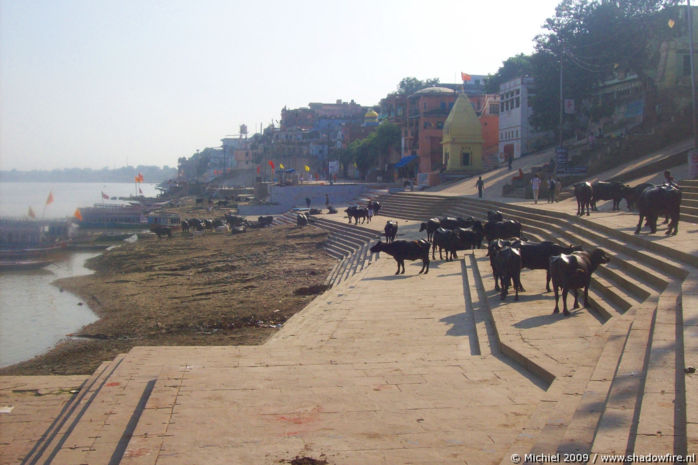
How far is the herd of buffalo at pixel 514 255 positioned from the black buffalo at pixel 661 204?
1.80 m

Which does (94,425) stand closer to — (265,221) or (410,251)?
(410,251)

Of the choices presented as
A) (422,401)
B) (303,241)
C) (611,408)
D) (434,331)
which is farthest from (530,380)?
(303,241)

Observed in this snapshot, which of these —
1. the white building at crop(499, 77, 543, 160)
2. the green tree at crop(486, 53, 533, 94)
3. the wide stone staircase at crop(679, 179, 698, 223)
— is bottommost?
the wide stone staircase at crop(679, 179, 698, 223)

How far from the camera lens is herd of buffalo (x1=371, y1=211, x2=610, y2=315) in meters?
9.10

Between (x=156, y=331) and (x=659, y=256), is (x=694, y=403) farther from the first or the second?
(x=156, y=331)

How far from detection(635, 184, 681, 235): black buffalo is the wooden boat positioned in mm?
31016

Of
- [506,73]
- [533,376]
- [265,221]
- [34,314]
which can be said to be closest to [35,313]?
[34,314]

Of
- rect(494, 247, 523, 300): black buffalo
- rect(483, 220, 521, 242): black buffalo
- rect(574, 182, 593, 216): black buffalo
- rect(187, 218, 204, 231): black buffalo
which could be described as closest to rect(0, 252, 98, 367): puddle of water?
rect(483, 220, 521, 242): black buffalo

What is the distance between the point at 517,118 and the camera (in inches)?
1785

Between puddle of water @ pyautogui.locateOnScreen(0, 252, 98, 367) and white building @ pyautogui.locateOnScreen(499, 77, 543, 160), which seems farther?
white building @ pyautogui.locateOnScreen(499, 77, 543, 160)

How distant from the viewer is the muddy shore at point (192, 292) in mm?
14695

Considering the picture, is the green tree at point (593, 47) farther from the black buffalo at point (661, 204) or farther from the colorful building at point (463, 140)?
the black buffalo at point (661, 204)

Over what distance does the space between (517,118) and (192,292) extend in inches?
1207

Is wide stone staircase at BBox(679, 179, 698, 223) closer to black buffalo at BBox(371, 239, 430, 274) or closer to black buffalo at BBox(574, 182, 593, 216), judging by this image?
black buffalo at BBox(574, 182, 593, 216)
